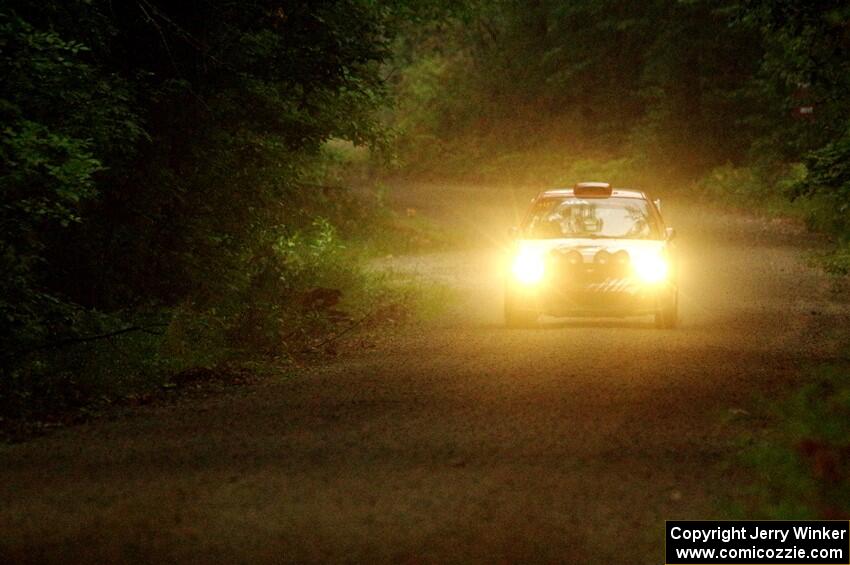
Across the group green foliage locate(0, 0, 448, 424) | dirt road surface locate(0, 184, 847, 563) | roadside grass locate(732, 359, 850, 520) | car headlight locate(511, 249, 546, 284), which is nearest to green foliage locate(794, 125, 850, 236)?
dirt road surface locate(0, 184, 847, 563)

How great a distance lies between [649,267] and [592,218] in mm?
1077

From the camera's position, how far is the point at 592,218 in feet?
57.4

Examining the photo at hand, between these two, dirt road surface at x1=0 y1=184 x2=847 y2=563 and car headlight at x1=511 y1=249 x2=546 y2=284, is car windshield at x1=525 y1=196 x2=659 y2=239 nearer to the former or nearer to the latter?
car headlight at x1=511 y1=249 x2=546 y2=284

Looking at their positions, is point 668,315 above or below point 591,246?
below

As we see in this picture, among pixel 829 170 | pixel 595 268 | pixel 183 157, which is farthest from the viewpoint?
pixel 183 157

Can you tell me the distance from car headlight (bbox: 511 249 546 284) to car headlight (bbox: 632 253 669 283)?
1.13 meters

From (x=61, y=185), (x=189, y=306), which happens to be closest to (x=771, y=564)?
(x=61, y=185)

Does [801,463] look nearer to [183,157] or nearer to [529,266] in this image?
[529,266]

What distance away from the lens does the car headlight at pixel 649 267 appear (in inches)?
663

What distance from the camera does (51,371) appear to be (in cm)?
1349

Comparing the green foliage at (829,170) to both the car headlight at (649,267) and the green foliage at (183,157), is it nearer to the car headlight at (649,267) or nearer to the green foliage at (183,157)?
the car headlight at (649,267)

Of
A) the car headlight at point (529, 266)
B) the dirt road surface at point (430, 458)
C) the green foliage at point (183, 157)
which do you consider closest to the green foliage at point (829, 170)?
the dirt road surface at point (430, 458)

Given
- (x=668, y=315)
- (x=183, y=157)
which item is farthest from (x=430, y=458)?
(x=183, y=157)

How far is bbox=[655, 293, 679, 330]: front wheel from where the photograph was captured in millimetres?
17250
